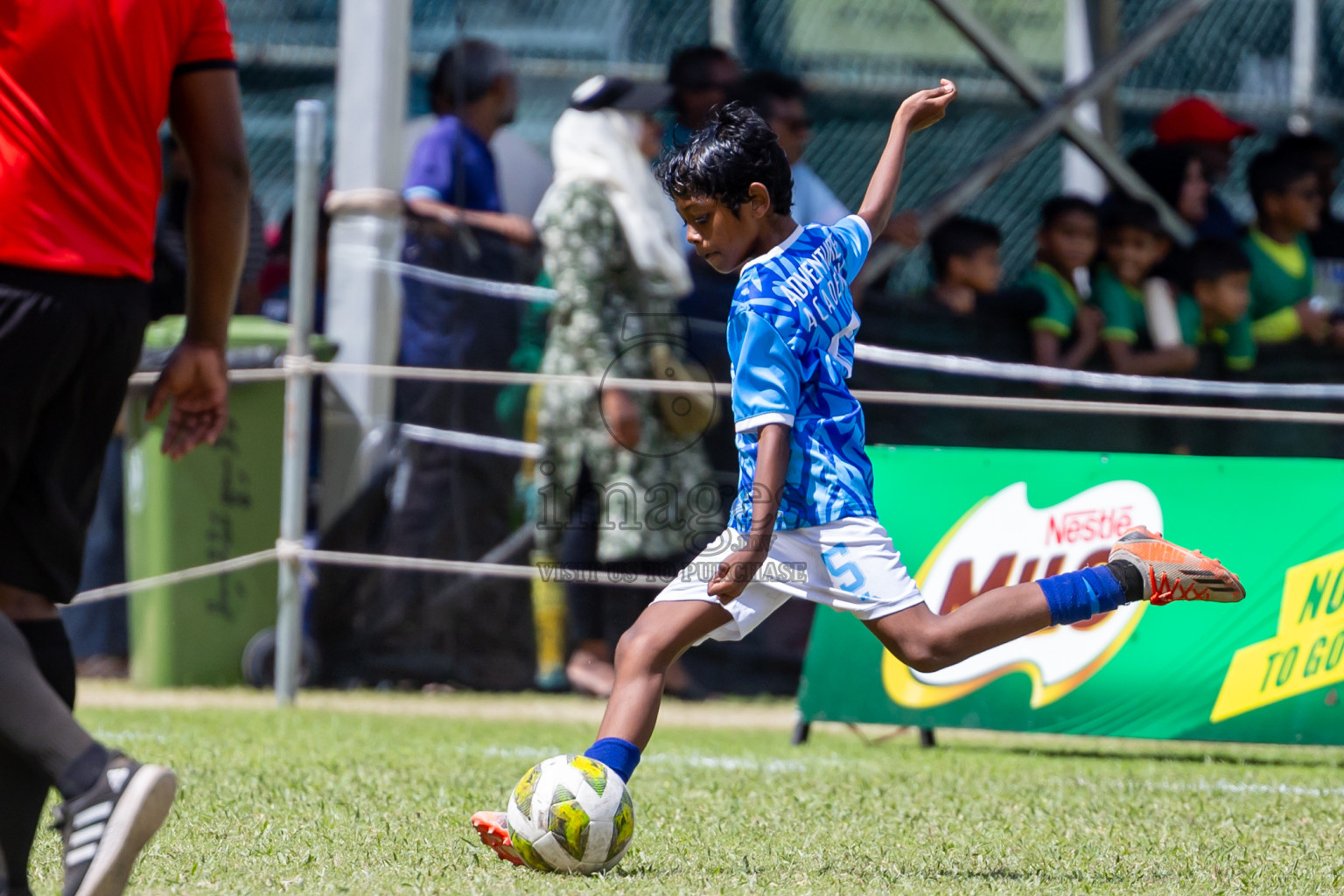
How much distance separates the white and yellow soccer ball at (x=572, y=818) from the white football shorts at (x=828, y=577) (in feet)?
1.33

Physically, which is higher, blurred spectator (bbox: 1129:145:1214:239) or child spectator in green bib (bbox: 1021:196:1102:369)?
blurred spectator (bbox: 1129:145:1214:239)

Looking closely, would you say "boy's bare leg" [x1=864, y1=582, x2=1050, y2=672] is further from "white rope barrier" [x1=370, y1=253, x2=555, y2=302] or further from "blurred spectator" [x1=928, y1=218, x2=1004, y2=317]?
"blurred spectator" [x1=928, y1=218, x2=1004, y2=317]

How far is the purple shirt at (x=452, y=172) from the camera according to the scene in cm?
731

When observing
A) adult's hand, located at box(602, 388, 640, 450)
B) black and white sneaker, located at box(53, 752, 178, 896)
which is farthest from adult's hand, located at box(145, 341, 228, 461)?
adult's hand, located at box(602, 388, 640, 450)

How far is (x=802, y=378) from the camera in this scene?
3.48 metres

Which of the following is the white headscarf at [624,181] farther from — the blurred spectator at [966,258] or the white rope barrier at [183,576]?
the white rope barrier at [183,576]

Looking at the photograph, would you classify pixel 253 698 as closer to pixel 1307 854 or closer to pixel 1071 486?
pixel 1071 486

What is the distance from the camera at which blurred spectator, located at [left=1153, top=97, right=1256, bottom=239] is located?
30.1ft

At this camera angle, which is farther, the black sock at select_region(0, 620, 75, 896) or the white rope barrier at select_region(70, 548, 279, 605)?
the white rope barrier at select_region(70, 548, 279, 605)

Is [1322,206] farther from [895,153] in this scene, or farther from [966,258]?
[895,153]

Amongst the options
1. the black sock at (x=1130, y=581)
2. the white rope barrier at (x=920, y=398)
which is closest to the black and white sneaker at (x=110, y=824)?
the black sock at (x=1130, y=581)

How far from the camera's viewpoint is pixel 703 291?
281 inches

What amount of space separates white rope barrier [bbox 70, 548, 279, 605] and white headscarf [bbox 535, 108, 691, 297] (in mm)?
1714

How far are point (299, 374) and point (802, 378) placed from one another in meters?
3.56
